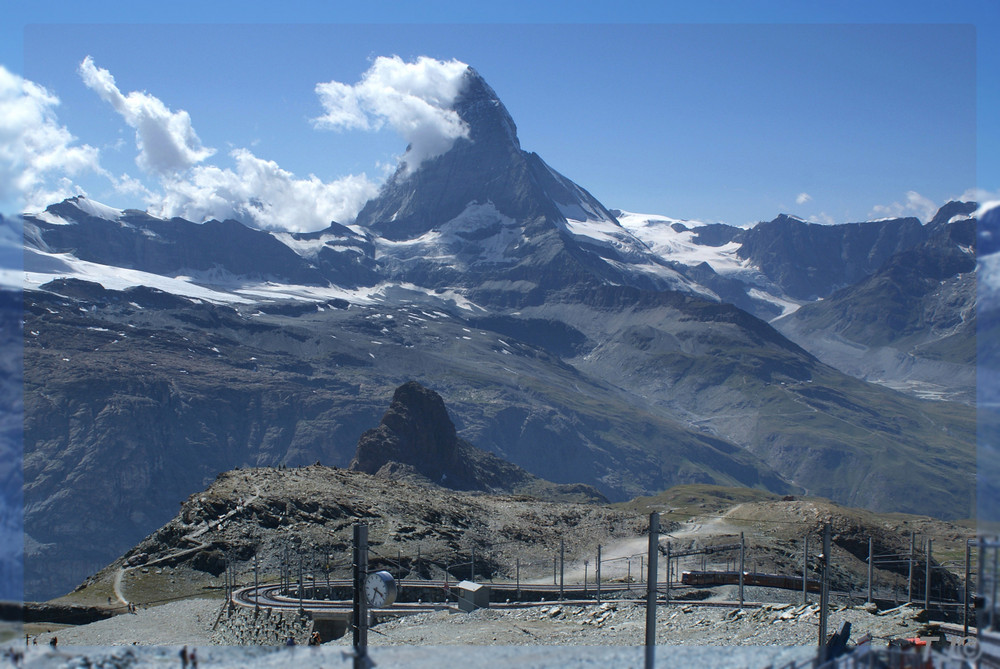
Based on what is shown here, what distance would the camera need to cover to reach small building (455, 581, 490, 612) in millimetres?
60625

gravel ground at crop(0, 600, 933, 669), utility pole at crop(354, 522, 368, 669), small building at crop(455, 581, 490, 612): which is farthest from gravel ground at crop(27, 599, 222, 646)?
utility pole at crop(354, 522, 368, 669)

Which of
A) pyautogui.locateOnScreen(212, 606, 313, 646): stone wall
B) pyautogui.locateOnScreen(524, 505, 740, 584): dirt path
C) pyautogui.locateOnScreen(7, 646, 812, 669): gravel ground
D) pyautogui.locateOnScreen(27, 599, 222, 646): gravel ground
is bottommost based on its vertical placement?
pyautogui.locateOnScreen(524, 505, 740, 584): dirt path

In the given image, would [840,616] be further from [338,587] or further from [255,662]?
[255,662]

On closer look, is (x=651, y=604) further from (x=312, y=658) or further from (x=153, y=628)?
(x=153, y=628)

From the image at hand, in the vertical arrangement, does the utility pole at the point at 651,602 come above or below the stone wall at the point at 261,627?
above

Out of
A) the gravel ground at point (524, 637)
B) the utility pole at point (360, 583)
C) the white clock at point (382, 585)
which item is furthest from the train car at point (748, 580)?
the utility pole at point (360, 583)

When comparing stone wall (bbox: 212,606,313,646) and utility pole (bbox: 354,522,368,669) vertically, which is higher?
utility pole (bbox: 354,522,368,669)

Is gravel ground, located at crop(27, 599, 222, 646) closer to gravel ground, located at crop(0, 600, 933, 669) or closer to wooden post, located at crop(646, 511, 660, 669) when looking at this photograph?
gravel ground, located at crop(0, 600, 933, 669)

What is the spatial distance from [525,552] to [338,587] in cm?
3141

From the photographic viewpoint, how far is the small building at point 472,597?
6062 centimetres

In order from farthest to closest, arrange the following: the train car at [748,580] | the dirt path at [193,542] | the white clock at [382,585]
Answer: the train car at [748,580] → the dirt path at [193,542] → the white clock at [382,585]

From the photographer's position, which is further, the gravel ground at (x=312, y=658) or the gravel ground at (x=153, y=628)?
the gravel ground at (x=153, y=628)

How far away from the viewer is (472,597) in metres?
62.5

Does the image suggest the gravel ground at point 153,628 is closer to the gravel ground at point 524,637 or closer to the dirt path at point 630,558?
the gravel ground at point 524,637
